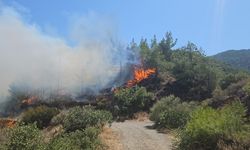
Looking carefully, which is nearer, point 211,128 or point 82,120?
point 211,128

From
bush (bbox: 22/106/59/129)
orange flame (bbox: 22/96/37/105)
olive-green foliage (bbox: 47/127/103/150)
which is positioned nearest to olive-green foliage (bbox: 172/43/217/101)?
orange flame (bbox: 22/96/37/105)

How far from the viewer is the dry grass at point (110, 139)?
25056mm

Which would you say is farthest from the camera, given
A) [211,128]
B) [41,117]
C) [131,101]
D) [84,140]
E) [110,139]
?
[131,101]

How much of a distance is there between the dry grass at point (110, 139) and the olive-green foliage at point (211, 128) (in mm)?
4558

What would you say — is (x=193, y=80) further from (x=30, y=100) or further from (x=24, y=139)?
(x=24, y=139)

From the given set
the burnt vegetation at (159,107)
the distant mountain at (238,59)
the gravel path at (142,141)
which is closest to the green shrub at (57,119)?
the burnt vegetation at (159,107)

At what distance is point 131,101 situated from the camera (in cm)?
5725

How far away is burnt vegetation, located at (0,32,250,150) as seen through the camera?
20.2 metres

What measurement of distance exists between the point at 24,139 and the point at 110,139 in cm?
881

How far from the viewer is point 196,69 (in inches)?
2894

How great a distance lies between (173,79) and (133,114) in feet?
77.3

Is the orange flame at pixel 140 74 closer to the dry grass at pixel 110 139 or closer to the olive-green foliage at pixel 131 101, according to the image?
the olive-green foliage at pixel 131 101

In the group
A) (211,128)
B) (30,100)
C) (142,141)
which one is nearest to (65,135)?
(142,141)

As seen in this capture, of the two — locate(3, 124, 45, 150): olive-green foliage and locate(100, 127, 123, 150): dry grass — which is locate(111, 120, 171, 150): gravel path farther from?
locate(3, 124, 45, 150): olive-green foliage
